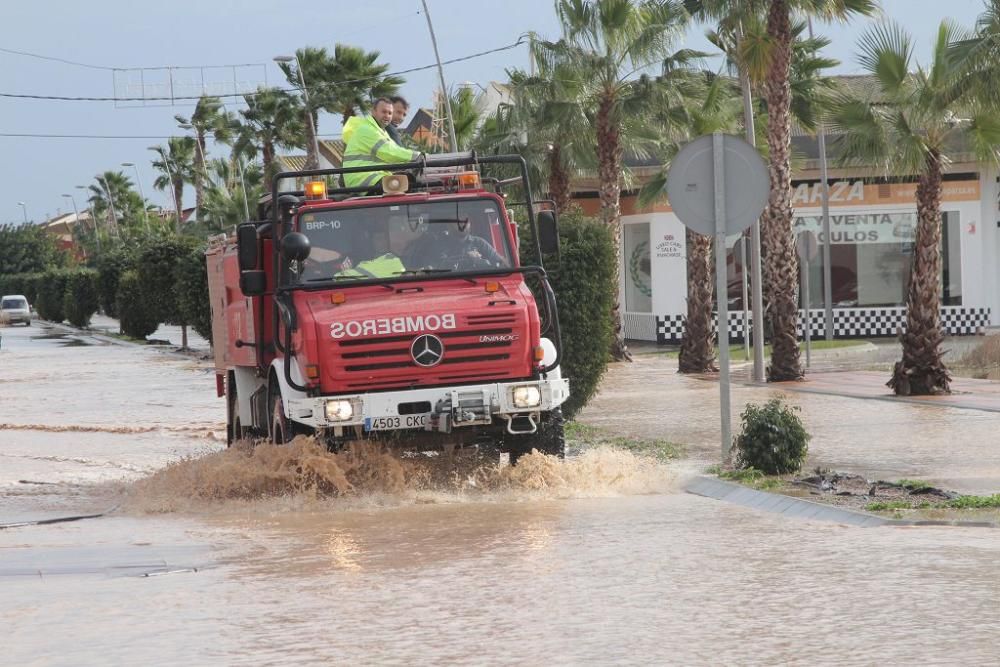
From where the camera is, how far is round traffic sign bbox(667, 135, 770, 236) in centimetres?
1280

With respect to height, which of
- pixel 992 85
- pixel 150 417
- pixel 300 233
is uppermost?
pixel 992 85

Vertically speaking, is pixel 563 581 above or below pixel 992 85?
below

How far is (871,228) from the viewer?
136 feet

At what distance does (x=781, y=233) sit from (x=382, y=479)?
50.6 ft

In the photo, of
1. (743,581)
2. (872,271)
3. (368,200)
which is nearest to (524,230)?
(368,200)

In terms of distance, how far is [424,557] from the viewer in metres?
9.09

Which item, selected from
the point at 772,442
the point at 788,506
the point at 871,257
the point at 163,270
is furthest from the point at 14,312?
the point at 788,506

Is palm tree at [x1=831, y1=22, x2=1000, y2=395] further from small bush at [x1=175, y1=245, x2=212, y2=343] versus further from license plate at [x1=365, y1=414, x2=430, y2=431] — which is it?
small bush at [x1=175, y1=245, x2=212, y2=343]

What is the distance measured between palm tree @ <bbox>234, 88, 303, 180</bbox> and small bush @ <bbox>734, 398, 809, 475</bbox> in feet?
147

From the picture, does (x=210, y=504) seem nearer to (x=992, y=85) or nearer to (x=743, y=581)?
(x=743, y=581)

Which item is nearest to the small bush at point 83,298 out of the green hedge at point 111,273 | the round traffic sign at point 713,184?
the green hedge at point 111,273

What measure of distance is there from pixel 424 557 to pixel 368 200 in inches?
149

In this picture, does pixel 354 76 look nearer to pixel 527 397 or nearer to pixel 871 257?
pixel 871 257

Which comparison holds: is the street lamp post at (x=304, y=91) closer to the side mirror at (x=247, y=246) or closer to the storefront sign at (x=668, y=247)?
the storefront sign at (x=668, y=247)
